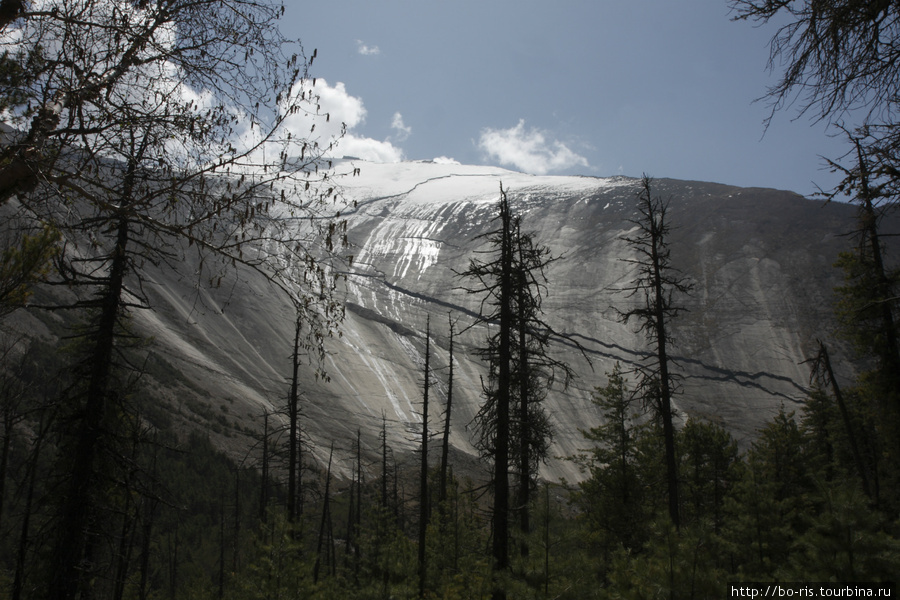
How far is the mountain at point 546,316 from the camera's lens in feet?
173

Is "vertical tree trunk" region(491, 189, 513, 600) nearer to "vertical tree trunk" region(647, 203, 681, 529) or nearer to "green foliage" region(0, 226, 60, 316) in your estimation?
"vertical tree trunk" region(647, 203, 681, 529)

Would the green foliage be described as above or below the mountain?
below

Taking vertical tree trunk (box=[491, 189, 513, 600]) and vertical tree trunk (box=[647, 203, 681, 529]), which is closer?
vertical tree trunk (box=[491, 189, 513, 600])

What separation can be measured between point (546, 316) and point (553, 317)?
152 centimetres

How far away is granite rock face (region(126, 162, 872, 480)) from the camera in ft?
178

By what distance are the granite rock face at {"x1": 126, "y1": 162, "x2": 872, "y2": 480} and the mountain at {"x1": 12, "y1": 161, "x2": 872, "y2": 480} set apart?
240mm

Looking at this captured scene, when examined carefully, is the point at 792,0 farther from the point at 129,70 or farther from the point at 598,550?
the point at 598,550

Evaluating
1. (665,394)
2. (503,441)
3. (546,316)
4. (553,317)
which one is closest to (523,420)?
(503,441)

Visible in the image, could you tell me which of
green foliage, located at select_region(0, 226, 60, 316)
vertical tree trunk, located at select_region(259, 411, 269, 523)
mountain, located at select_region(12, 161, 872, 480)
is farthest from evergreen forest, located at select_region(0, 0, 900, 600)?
mountain, located at select_region(12, 161, 872, 480)

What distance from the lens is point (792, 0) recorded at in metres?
4.31

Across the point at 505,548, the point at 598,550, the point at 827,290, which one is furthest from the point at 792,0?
the point at 827,290

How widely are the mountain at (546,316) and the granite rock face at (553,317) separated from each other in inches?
9.4

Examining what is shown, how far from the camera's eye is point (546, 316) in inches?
2945

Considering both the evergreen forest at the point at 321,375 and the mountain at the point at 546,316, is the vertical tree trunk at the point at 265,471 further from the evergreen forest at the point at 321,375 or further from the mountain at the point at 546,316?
the mountain at the point at 546,316
